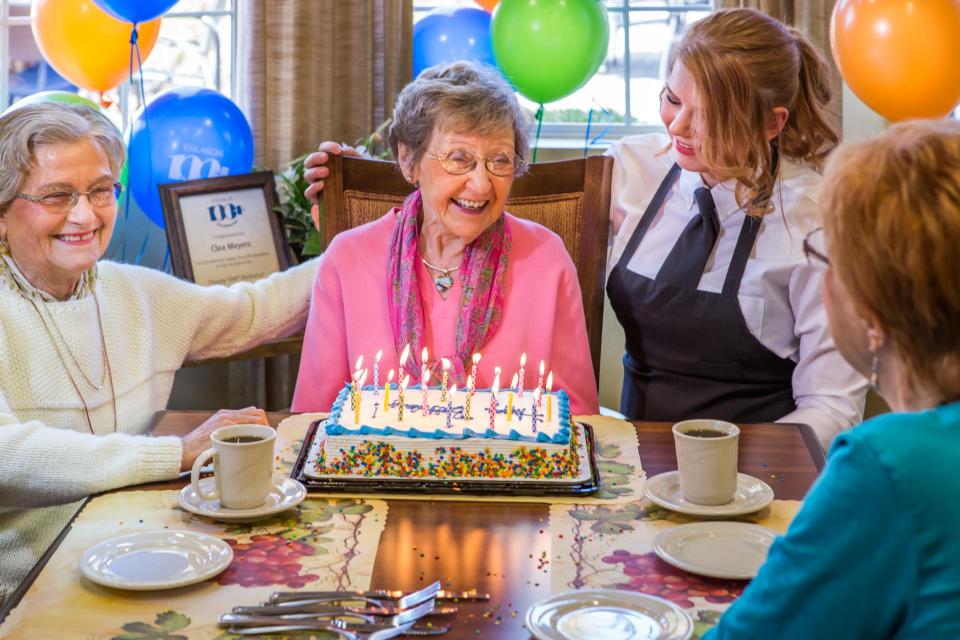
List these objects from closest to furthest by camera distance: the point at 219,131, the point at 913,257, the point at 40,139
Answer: the point at 913,257, the point at 40,139, the point at 219,131

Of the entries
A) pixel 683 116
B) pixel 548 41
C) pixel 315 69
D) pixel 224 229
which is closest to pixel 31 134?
pixel 683 116

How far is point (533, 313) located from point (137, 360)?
2.76ft

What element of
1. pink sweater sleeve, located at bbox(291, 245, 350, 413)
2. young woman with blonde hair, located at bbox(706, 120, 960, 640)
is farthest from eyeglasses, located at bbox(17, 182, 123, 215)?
young woman with blonde hair, located at bbox(706, 120, 960, 640)

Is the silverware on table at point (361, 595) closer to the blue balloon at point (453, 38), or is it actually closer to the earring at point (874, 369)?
the earring at point (874, 369)

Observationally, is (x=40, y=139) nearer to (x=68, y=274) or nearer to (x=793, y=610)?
(x=68, y=274)

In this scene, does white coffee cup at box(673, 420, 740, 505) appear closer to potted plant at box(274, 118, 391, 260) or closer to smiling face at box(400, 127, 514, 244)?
smiling face at box(400, 127, 514, 244)

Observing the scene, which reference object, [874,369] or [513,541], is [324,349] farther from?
[874,369]

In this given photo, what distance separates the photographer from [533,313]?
8.14ft

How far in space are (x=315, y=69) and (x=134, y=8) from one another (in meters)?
0.77

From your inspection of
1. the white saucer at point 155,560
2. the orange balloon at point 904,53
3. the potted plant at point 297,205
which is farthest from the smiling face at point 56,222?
the orange balloon at point 904,53

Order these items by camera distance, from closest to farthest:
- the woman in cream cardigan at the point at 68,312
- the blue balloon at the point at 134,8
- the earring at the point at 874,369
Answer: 1. the earring at the point at 874,369
2. the woman in cream cardigan at the point at 68,312
3. the blue balloon at the point at 134,8

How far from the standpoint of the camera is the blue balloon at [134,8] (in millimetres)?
3283

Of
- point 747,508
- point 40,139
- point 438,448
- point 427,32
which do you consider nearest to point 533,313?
point 438,448

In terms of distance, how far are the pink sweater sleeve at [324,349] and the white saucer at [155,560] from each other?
88 centimetres
